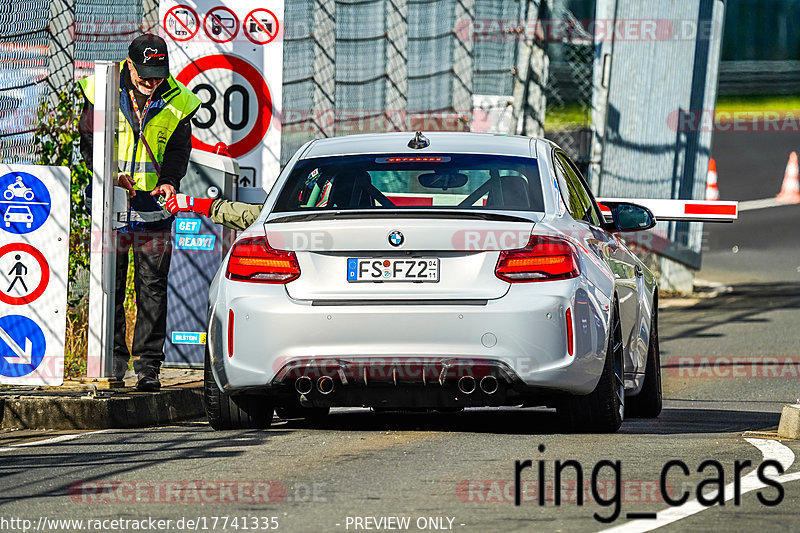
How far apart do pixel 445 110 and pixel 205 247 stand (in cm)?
736

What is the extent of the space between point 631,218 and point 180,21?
4.16m

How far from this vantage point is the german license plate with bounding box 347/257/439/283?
25.8 feet

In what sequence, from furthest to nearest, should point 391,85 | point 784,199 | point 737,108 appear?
point 737,108 → point 784,199 → point 391,85

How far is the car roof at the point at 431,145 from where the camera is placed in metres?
8.91

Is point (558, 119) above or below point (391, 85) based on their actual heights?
below

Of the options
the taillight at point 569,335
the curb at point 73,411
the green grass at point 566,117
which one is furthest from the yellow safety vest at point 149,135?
the green grass at point 566,117

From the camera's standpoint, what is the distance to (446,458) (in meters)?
7.49

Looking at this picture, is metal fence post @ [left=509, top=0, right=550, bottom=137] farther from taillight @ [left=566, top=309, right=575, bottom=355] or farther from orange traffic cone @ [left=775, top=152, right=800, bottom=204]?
orange traffic cone @ [left=775, top=152, right=800, bottom=204]

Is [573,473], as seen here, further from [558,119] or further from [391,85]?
[558,119]

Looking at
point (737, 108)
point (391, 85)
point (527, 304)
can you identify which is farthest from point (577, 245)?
point (737, 108)

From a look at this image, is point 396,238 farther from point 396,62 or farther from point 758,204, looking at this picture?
point 758,204

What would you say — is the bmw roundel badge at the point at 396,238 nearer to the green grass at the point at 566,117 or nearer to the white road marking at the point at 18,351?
the white road marking at the point at 18,351

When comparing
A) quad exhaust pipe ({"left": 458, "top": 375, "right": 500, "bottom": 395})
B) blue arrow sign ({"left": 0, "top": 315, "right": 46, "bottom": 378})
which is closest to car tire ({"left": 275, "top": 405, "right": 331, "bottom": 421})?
blue arrow sign ({"left": 0, "top": 315, "right": 46, "bottom": 378})

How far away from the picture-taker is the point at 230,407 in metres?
8.59
